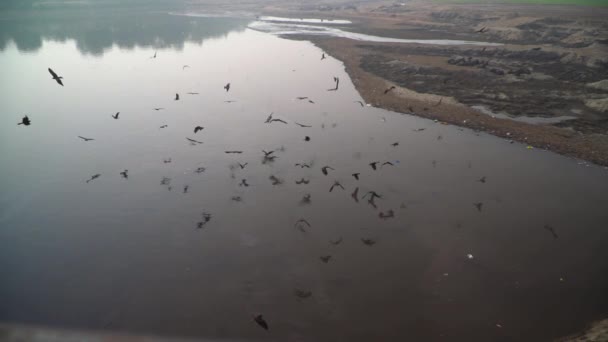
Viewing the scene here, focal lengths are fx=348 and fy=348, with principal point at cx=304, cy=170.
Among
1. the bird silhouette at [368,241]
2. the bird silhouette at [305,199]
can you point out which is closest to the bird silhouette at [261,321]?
the bird silhouette at [368,241]

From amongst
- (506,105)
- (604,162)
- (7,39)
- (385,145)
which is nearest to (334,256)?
(385,145)

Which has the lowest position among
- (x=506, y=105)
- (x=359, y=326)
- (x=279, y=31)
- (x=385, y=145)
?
(x=359, y=326)

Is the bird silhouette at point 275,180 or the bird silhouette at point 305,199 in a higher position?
the bird silhouette at point 275,180

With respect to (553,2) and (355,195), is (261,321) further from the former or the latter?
(553,2)

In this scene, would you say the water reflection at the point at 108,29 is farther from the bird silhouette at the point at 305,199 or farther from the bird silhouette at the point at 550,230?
the bird silhouette at the point at 550,230

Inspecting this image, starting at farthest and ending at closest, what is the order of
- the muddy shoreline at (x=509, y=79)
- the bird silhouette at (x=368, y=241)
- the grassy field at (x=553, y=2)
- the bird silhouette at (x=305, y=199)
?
1. the grassy field at (x=553, y=2)
2. the muddy shoreline at (x=509, y=79)
3. the bird silhouette at (x=305, y=199)
4. the bird silhouette at (x=368, y=241)

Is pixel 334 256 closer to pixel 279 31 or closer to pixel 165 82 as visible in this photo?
pixel 165 82
